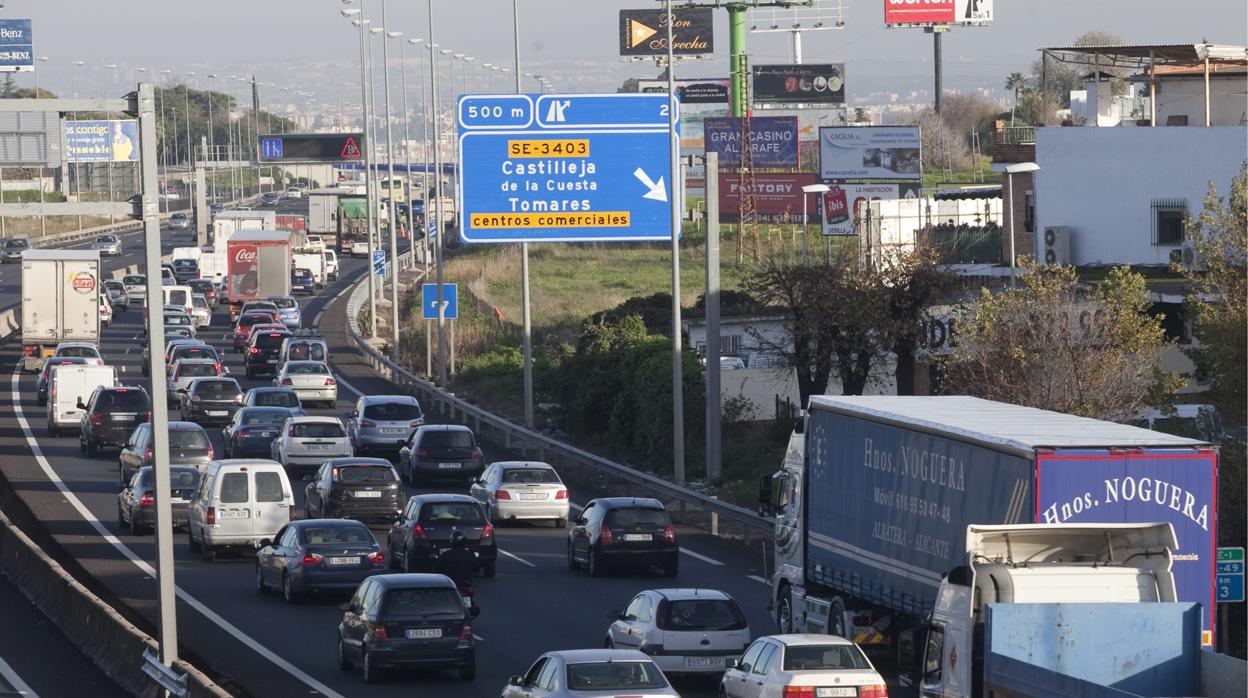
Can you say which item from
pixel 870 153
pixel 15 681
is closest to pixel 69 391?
pixel 15 681

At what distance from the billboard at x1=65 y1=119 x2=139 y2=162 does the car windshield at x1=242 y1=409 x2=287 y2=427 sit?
650cm

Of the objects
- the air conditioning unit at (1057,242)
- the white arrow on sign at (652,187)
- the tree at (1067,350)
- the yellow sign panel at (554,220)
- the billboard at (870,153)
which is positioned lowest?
the tree at (1067,350)

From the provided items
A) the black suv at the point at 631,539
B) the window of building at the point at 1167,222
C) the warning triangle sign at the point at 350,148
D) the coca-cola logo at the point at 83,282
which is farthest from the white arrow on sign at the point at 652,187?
the warning triangle sign at the point at 350,148

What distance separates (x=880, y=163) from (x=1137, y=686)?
74.1 metres

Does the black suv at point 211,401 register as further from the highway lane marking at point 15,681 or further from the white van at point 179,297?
the white van at point 179,297

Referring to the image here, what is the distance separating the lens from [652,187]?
38000mm

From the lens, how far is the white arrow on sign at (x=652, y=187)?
3794 centimetres

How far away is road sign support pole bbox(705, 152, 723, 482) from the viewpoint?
3778 cm

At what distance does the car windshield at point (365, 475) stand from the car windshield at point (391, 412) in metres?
9.91

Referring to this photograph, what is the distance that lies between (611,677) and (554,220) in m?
21.2

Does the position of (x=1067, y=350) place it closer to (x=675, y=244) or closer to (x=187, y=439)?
(x=675, y=244)

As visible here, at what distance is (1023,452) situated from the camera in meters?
17.8

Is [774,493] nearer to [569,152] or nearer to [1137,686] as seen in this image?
[1137,686]

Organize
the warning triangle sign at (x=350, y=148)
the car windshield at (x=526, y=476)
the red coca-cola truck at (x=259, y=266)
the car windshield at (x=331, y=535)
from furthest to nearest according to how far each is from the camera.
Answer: the warning triangle sign at (x=350, y=148) → the red coca-cola truck at (x=259, y=266) → the car windshield at (x=526, y=476) → the car windshield at (x=331, y=535)
